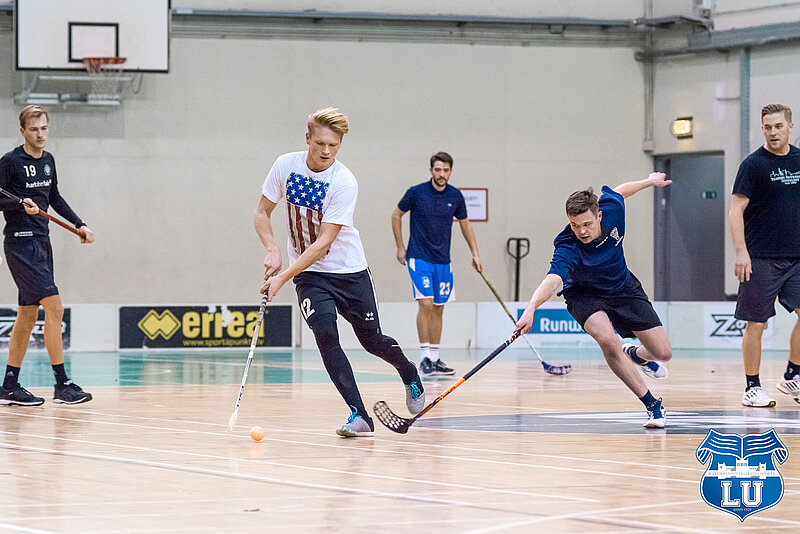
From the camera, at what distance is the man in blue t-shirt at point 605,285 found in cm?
601

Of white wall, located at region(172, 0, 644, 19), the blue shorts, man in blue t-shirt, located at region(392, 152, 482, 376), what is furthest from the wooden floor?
white wall, located at region(172, 0, 644, 19)

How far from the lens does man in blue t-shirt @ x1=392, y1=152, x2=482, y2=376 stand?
34.6 ft

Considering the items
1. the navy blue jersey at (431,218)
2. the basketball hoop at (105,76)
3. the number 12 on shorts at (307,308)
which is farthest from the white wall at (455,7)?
the number 12 on shorts at (307,308)

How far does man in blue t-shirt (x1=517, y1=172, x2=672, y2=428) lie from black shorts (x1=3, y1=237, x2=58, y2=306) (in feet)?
9.98

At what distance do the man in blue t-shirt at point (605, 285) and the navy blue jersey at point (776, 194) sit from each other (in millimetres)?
1145

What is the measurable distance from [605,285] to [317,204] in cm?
154

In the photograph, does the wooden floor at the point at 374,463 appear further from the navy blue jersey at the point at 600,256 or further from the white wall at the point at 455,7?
the white wall at the point at 455,7

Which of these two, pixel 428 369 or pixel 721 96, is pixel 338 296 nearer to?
pixel 428 369

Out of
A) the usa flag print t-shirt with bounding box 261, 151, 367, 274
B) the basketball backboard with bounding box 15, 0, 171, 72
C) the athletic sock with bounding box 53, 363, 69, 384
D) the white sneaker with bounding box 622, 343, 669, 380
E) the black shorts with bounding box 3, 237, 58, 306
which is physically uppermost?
the basketball backboard with bounding box 15, 0, 171, 72

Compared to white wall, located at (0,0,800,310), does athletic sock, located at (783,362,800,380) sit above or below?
A: below

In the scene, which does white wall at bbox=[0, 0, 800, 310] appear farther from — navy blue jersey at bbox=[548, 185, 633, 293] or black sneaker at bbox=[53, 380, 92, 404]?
navy blue jersey at bbox=[548, 185, 633, 293]

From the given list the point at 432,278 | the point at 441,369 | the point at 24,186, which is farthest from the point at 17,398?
the point at 432,278

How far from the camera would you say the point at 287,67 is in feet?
55.0

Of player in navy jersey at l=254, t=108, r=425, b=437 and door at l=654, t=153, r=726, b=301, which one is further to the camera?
door at l=654, t=153, r=726, b=301
